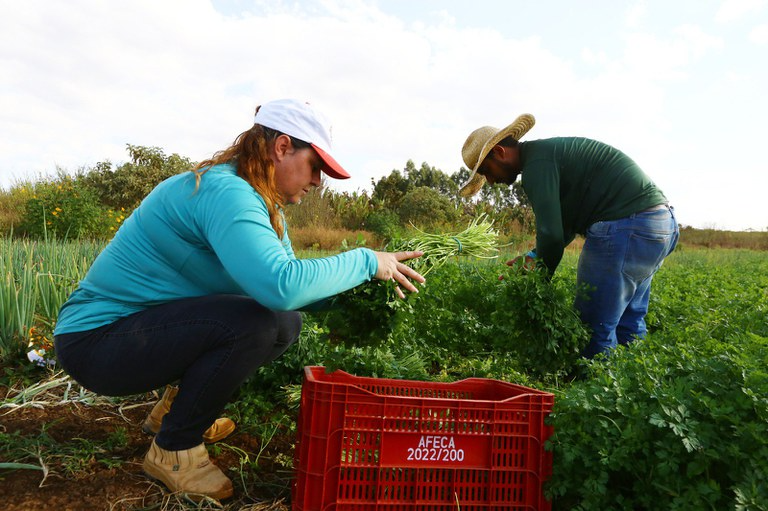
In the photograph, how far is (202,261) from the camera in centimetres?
211

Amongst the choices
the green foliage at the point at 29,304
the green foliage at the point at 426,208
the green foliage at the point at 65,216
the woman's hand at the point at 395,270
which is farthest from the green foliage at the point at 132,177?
the woman's hand at the point at 395,270

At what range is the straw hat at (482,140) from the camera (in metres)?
3.37

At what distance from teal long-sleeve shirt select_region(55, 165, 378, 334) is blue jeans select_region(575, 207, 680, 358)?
1.74 m

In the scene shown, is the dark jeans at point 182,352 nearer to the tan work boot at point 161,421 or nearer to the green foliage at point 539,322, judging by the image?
the tan work boot at point 161,421

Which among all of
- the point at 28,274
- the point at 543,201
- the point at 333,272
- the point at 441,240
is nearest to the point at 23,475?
the point at 333,272

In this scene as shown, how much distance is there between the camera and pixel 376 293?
89.0 inches

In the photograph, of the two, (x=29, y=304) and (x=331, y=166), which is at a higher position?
(x=331, y=166)

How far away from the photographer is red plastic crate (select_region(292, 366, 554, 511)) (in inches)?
77.5

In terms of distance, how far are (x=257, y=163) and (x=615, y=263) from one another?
2.12m

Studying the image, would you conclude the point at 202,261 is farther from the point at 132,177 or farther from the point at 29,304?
the point at 132,177

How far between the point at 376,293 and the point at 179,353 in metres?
0.76

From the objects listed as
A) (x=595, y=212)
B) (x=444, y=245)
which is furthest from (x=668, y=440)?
(x=595, y=212)

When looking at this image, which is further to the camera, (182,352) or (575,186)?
(575,186)

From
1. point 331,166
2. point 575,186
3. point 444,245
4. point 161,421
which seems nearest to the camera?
point 331,166
